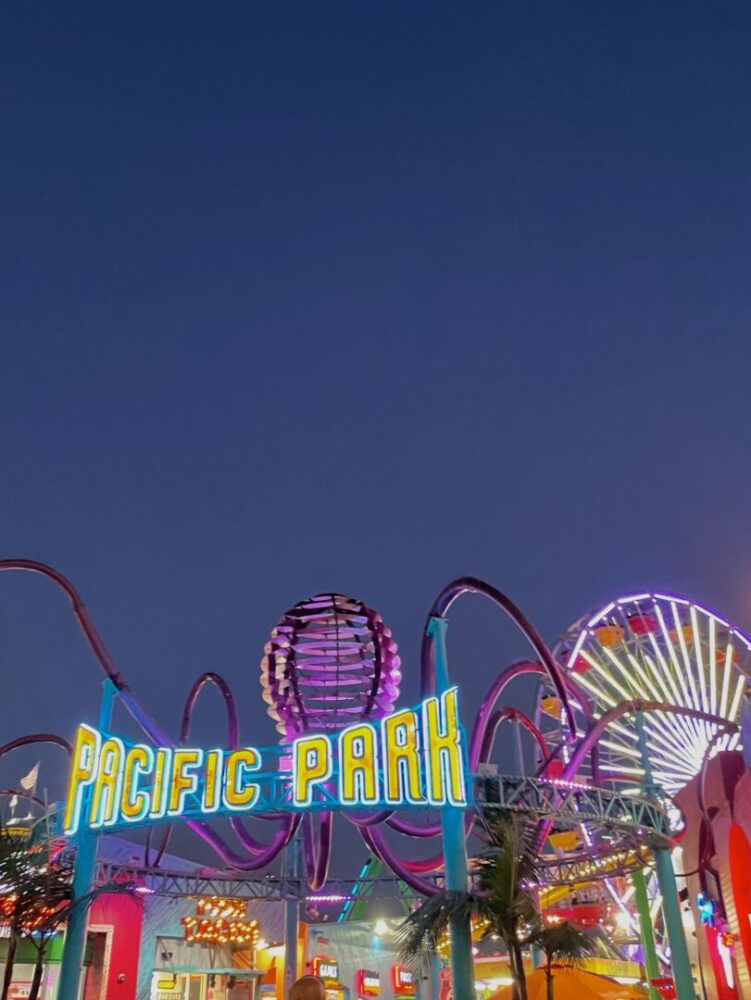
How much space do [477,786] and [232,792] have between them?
588 centimetres

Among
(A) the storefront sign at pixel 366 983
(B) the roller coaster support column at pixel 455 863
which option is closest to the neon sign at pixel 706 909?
(B) the roller coaster support column at pixel 455 863

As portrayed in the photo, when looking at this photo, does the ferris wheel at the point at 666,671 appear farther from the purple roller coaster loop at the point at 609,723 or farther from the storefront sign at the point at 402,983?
the storefront sign at the point at 402,983

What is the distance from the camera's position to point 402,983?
152 ft

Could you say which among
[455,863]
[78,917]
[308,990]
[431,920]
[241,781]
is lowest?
[308,990]

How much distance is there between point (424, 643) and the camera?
23.2 metres

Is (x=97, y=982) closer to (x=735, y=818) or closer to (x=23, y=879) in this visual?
(x=23, y=879)

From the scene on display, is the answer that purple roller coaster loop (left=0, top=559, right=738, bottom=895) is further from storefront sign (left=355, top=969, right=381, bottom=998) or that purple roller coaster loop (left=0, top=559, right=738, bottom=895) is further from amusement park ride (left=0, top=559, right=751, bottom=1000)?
storefront sign (left=355, top=969, right=381, bottom=998)

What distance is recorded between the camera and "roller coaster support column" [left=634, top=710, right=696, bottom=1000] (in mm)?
21891

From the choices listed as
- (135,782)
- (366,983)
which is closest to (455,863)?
(135,782)

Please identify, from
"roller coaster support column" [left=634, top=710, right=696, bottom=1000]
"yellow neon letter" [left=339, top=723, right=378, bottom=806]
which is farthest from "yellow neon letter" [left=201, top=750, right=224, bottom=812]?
"roller coaster support column" [left=634, top=710, right=696, bottom=1000]

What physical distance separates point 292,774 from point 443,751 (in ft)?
12.2

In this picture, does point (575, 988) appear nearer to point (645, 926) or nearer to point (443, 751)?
point (443, 751)

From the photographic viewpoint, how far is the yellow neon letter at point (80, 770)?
22.6m

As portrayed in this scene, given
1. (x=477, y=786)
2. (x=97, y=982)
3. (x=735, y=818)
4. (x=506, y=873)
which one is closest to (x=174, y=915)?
(x=97, y=982)
